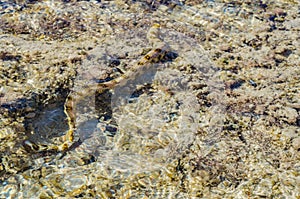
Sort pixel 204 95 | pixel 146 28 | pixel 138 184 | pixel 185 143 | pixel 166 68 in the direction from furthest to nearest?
1. pixel 146 28
2. pixel 166 68
3. pixel 204 95
4. pixel 185 143
5. pixel 138 184

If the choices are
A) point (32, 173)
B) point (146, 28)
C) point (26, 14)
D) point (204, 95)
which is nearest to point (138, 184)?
point (32, 173)

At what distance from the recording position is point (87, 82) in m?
5.04

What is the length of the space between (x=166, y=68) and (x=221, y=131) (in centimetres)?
136

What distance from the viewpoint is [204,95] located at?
16.4ft

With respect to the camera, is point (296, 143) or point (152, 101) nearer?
point (296, 143)

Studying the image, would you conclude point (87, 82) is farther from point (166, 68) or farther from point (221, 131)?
point (221, 131)

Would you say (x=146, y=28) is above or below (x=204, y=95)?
above

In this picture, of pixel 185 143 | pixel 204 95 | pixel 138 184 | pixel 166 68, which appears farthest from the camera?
pixel 166 68

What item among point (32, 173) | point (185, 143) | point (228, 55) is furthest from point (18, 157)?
point (228, 55)

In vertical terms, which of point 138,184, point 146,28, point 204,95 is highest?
point 146,28

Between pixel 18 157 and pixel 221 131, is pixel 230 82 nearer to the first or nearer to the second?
pixel 221 131

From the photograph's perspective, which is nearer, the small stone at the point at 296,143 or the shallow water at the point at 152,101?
the shallow water at the point at 152,101

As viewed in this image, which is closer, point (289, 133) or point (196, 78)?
point (289, 133)

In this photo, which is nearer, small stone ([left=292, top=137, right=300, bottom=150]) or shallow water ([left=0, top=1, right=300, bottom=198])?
shallow water ([left=0, top=1, right=300, bottom=198])
